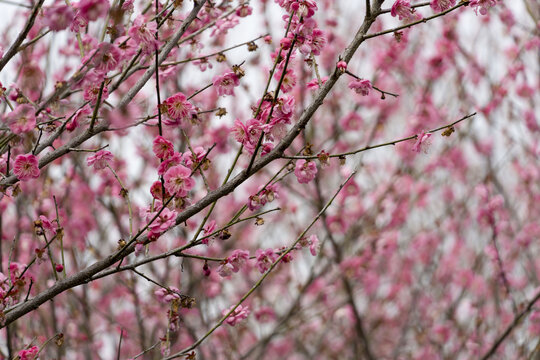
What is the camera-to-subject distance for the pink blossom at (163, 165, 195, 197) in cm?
216

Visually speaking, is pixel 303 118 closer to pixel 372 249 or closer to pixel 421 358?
pixel 372 249

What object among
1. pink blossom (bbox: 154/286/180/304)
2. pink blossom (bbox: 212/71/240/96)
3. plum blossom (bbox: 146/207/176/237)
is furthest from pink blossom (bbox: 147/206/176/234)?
pink blossom (bbox: 212/71/240/96)

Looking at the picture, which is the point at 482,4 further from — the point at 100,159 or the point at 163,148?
the point at 100,159

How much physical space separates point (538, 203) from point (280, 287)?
3.20m

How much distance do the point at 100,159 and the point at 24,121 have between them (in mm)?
458

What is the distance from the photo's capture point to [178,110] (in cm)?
231

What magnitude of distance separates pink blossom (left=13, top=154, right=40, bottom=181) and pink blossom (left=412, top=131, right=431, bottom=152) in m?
1.57

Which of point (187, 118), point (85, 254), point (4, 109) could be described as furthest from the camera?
point (85, 254)

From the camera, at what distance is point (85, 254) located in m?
4.80

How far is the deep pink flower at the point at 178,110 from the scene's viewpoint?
89.7 inches

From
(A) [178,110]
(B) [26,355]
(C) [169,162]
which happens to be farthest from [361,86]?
(B) [26,355]

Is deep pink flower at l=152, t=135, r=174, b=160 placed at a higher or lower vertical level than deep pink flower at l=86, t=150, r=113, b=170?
lower

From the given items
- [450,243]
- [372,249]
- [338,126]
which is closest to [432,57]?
[338,126]

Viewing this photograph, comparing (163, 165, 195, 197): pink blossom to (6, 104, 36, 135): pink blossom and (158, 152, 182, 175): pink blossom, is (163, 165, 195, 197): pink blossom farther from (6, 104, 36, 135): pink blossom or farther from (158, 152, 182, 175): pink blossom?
(6, 104, 36, 135): pink blossom
